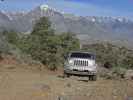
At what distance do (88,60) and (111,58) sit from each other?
34821 mm

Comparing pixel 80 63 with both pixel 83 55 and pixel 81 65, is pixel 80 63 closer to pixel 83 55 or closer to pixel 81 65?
pixel 81 65

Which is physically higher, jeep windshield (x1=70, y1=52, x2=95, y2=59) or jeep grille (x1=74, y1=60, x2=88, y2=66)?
jeep windshield (x1=70, y1=52, x2=95, y2=59)

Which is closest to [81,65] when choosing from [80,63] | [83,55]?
[80,63]

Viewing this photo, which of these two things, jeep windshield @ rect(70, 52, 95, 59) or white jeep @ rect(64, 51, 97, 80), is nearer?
white jeep @ rect(64, 51, 97, 80)

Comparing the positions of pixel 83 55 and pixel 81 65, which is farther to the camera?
pixel 83 55

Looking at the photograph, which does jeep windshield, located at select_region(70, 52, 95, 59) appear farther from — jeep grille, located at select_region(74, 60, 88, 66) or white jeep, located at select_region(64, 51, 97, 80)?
jeep grille, located at select_region(74, 60, 88, 66)

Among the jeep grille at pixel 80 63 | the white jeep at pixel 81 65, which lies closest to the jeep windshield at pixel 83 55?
the white jeep at pixel 81 65

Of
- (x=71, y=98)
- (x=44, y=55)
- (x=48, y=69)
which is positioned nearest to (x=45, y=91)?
(x=71, y=98)

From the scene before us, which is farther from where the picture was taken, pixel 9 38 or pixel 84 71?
pixel 9 38

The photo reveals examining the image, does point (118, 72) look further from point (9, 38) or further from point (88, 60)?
point (9, 38)

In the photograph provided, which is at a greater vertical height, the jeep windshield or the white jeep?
the jeep windshield

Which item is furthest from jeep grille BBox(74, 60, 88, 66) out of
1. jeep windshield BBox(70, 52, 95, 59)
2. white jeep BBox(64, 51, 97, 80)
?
jeep windshield BBox(70, 52, 95, 59)

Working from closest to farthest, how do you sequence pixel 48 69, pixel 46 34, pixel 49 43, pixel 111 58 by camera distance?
1. pixel 48 69
2. pixel 49 43
3. pixel 46 34
4. pixel 111 58

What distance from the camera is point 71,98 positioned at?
17312 mm
